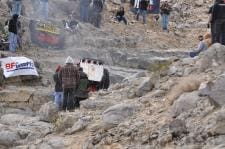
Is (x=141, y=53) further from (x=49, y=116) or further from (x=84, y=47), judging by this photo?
(x=49, y=116)

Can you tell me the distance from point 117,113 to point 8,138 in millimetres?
2355

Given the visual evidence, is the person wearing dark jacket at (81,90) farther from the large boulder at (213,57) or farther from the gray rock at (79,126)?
the large boulder at (213,57)

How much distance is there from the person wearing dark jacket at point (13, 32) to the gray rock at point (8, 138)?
28.4ft

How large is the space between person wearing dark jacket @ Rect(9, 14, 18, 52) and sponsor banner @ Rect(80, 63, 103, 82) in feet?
16.0

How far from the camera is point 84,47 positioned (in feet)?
82.6

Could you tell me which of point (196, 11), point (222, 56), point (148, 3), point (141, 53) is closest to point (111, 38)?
point (141, 53)

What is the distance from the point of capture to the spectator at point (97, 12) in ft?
89.4

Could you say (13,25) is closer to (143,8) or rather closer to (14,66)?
(14,66)

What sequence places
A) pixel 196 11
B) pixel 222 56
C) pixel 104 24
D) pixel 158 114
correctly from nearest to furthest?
pixel 158 114 < pixel 222 56 < pixel 104 24 < pixel 196 11

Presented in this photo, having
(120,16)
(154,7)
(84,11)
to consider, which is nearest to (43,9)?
(84,11)

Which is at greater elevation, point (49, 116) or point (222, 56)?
point (222, 56)

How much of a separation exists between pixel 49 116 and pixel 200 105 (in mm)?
4274

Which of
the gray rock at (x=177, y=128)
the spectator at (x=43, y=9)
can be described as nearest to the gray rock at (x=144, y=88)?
the gray rock at (x=177, y=128)

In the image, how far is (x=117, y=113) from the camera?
12891 millimetres
